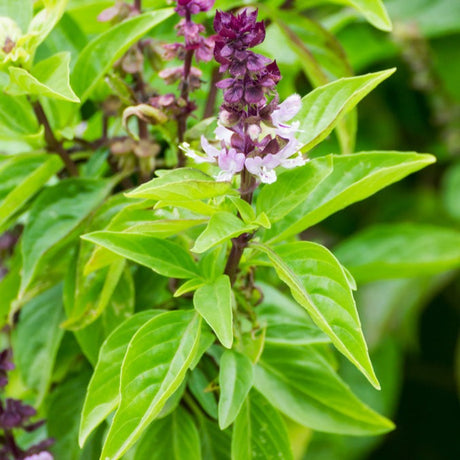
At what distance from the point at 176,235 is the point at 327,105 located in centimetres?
16

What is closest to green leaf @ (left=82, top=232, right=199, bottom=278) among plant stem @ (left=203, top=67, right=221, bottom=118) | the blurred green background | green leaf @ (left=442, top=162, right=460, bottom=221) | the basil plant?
the basil plant

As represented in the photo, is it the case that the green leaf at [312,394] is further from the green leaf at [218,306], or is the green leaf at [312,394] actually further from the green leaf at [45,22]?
the green leaf at [45,22]

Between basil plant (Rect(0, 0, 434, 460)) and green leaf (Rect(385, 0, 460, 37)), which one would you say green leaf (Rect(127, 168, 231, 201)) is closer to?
basil plant (Rect(0, 0, 434, 460))

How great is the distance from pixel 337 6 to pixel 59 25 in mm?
868

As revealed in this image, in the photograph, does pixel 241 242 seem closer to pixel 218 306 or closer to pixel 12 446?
pixel 218 306

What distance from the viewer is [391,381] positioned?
136cm

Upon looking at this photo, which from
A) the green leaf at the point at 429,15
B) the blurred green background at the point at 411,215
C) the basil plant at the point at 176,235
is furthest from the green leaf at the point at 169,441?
the green leaf at the point at 429,15

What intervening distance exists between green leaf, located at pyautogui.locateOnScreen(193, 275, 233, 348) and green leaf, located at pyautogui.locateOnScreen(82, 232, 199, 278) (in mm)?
31

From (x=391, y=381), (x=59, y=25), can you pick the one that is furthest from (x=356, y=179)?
(x=391, y=381)

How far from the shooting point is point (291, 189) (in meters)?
0.53

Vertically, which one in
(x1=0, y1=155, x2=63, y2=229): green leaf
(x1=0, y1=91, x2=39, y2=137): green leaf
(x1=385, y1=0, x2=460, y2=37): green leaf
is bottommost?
(x1=385, y1=0, x2=460, y2=37): green leaf

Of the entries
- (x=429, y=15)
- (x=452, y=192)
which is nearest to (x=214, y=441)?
(x=452, y=192)

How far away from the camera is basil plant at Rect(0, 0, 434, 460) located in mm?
480

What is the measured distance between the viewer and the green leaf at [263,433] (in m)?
0.60
